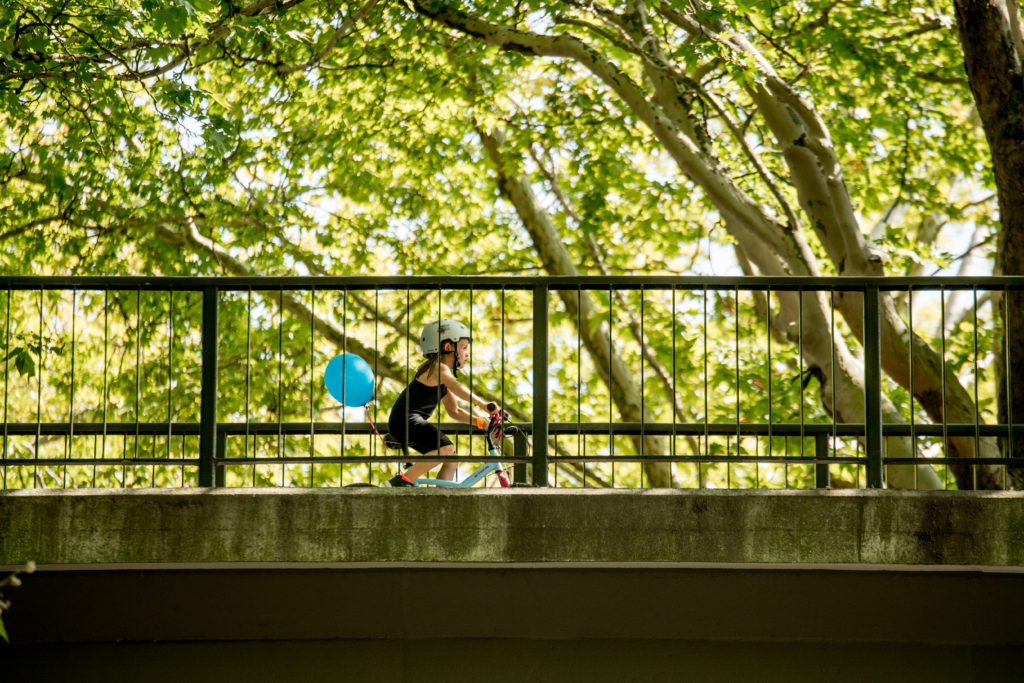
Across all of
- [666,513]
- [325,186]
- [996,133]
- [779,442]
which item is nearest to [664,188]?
[779,442]

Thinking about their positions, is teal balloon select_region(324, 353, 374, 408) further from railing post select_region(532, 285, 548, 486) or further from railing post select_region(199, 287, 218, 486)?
railing post select_region(532, 285, 548, 486)

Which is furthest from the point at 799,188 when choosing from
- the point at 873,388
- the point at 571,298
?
the point at 873,388

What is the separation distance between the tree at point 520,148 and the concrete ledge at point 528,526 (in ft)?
13.8

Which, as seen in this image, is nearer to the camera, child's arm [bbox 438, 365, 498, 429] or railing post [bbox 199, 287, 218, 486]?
railing post [bbox 199, 287, 218, 486]

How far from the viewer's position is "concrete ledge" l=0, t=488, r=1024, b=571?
245 inches

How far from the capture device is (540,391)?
6.50 metres

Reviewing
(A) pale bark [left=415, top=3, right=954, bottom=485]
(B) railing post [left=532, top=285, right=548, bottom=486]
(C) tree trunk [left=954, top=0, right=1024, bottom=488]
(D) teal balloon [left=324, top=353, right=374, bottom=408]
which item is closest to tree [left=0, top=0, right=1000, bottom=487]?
(A) pale bark [left=415, top=3, right=954, bottom=485]

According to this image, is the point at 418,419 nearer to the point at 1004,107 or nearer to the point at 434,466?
the point at 434,466

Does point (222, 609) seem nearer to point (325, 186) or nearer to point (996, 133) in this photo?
point (996, 133)

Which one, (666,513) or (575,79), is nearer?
(666,513)

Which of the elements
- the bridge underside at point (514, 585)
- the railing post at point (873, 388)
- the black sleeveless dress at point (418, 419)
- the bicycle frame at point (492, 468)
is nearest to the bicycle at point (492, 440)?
the bicycle frame at point (492, 468)

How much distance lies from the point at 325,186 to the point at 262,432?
27.6ft

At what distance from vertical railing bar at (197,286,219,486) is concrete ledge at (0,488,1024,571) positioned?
36 cm

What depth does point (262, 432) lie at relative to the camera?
974 cm
